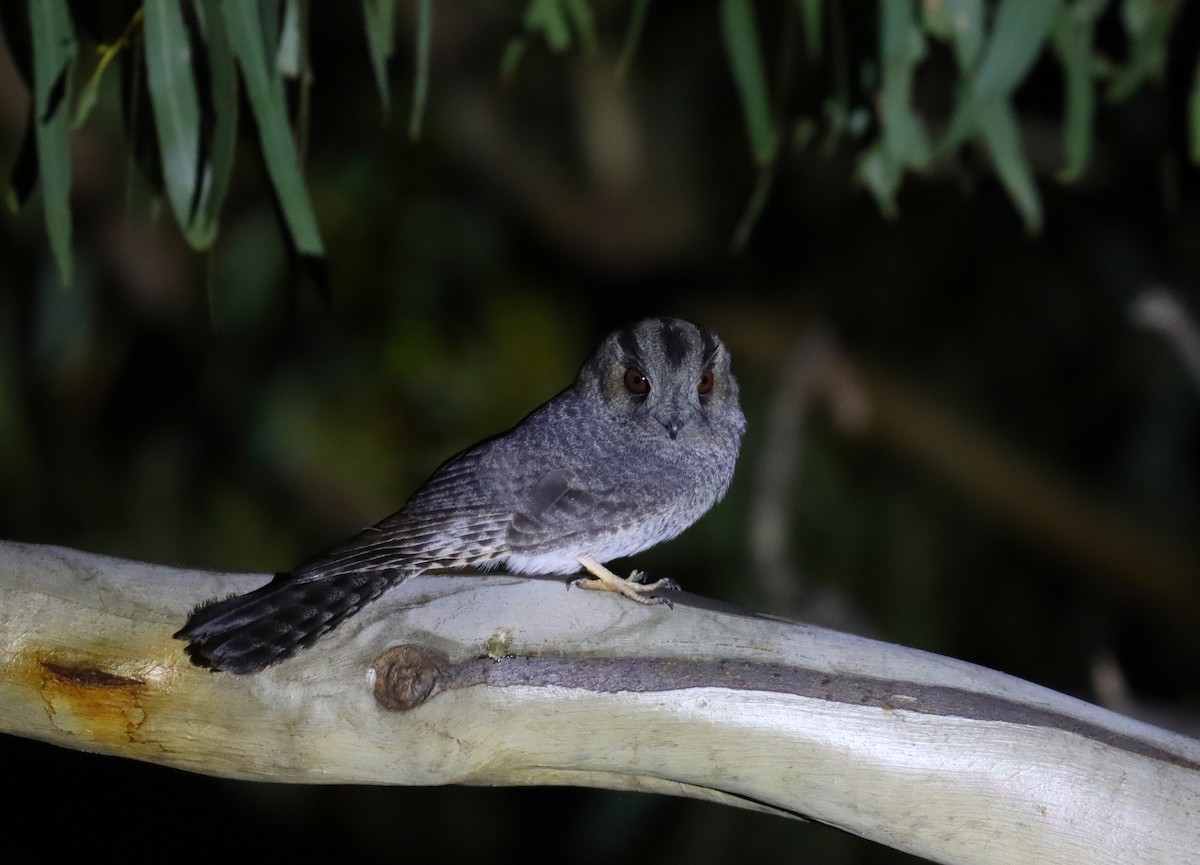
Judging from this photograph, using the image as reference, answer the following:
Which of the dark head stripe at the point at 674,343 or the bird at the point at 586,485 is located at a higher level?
the dark head stripe at the point at 674,343

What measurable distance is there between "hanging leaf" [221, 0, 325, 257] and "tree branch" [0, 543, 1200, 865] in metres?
0.58

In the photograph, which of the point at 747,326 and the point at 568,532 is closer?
the point at 568,532

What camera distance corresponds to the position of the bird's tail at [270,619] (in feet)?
5.14

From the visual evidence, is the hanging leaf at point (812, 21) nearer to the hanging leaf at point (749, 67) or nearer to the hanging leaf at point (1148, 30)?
the hanging leaf at point (749, 67)

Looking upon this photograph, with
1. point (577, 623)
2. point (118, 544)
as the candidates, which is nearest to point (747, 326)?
point (118, 544)

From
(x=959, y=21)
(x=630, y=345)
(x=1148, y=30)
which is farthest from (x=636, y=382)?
(x=1148, y=30)

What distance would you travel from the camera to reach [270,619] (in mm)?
1600

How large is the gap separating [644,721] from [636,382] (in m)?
0.71

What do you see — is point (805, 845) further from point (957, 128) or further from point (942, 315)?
point (957, 128)

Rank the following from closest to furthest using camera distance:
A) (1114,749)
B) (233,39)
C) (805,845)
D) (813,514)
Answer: (1114,749) → (233,39) → (805,845) → (813,514)

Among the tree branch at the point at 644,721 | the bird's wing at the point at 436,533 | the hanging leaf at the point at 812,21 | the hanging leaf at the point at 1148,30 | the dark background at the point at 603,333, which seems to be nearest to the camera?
the tree branch at the point at 644,721

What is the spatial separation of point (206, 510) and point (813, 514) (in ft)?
7.44

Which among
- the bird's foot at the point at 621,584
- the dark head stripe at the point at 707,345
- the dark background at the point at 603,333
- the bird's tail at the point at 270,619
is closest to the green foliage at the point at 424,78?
the dark head stripe at the point at 707,345

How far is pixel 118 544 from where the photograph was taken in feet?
15.0
